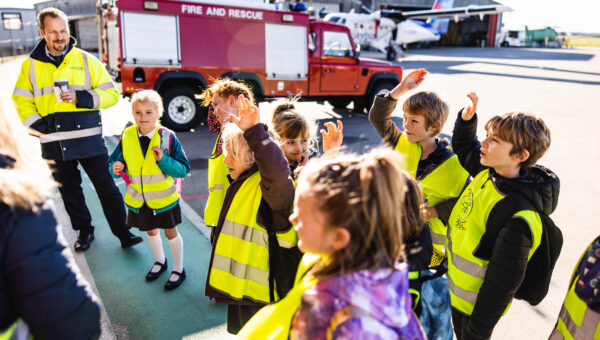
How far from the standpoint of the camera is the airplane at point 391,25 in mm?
21683

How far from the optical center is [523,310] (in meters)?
3.03

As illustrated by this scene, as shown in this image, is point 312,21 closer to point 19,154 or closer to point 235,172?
point 235,172

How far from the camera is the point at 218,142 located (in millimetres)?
2650

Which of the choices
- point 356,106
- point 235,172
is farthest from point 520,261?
point 356,106

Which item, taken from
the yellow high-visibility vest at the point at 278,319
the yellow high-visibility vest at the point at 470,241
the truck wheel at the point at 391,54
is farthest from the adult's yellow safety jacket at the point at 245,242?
the truck wheel at the point at 391,54

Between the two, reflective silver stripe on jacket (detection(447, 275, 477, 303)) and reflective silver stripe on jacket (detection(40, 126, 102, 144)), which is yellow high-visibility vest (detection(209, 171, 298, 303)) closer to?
reflective silver stripe on jacket (detection(447, 275, 477, 303))

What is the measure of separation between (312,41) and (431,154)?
803 centimetres

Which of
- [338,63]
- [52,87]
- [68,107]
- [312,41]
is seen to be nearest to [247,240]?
[68,107]

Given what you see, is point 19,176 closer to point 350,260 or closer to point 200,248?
point 350,260

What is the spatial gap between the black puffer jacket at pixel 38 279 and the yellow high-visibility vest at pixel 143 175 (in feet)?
6.16

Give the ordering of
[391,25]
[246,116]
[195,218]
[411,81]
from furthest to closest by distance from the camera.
→ [391,25], [195,218], [411,81], [246,116]

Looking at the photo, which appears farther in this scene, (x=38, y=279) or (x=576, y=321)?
(x=576, y=321)

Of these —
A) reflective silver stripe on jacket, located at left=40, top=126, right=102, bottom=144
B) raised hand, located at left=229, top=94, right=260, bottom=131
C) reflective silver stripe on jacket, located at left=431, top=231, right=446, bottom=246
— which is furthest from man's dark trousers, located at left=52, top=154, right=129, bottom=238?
reflective silver stripe on jacket, located at left=431, top=231, right=446, bottom=246

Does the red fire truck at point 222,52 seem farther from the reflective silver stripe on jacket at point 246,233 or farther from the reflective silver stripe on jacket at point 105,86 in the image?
the reflective silver stripe on jacket at point 246,233
